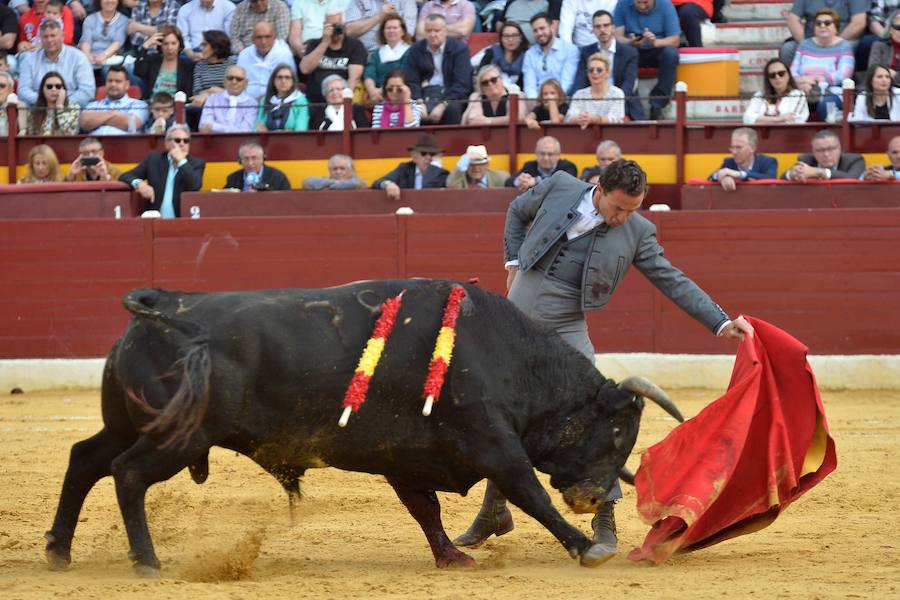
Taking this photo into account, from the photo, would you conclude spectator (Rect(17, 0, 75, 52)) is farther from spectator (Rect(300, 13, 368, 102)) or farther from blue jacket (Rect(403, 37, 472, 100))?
blue jacket (Rect(403, 37, 472, 100))

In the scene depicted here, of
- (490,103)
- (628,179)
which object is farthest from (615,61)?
(628,179)

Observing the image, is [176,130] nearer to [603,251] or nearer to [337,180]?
[337,180]

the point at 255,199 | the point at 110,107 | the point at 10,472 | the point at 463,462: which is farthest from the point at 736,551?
the point at 110,107

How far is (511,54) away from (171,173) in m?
2.80

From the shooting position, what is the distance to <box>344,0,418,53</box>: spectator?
12.1 metres

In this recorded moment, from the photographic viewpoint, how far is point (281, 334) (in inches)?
187

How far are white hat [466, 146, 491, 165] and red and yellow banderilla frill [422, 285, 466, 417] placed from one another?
5753mm

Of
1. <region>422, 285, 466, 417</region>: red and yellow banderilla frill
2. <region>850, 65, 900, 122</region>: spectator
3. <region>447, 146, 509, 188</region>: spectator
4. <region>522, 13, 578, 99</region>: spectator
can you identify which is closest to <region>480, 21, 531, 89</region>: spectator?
<region>522, 13, 578, 99</region>: spectator

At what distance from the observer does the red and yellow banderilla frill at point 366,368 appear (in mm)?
4785

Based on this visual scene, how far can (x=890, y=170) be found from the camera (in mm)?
10188

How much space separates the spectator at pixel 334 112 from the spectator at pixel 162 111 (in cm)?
119

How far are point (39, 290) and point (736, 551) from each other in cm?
696

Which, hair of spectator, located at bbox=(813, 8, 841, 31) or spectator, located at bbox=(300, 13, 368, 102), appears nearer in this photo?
hair of spectator, located at bbox=(813, 8, 841, 31)

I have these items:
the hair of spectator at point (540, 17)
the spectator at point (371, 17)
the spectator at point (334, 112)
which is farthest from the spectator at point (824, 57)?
the spectator at point (334, 112)
